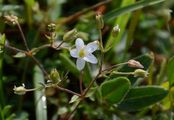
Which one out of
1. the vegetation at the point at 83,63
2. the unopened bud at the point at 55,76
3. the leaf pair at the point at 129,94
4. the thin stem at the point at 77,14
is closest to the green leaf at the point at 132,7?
the vegetation at the point at 83,63

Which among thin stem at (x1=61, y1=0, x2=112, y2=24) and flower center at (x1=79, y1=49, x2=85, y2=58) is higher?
thin stem at (x1=61, y1=0, x2=112, y2=24)

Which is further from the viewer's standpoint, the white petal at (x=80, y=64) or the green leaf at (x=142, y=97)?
the green leaf at (x=142, y=97)

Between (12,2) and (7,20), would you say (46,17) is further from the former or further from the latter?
(7,20)

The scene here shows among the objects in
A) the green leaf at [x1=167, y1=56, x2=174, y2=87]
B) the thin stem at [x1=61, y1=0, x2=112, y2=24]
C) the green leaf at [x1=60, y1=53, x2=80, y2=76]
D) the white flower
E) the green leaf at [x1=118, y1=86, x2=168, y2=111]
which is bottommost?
the green leaf at [x1=118, y1=86, x2=168, y2=111]

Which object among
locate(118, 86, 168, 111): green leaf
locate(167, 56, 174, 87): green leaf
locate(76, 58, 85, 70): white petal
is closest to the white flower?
locate(76, 58, 85, 70): white petal

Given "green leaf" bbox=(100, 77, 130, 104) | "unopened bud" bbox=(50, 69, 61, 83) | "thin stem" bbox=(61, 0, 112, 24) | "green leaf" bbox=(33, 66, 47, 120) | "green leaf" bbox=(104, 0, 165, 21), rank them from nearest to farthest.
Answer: "unopened bud" bbox=(50, 69, 61, 83) < "green leaf" bbox=(100, 77, 130, 104) < "green leaf" bbox=(33, 66, 47, 120) < "green leaf" bbox=(104, 0, 165, 21) < "thin stem" bbox=(61, 0, 112, 24)

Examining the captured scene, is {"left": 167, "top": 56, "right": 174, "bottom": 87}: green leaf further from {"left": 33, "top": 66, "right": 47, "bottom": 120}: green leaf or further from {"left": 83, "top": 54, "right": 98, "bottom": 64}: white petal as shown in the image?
{"left": 33, "top": 66, "right": 47, "bottom": 120}: green leaf

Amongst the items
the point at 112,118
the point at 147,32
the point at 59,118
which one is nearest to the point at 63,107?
the point at 59,118

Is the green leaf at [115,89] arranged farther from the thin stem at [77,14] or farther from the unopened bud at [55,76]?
the thin stem at [77,14]
